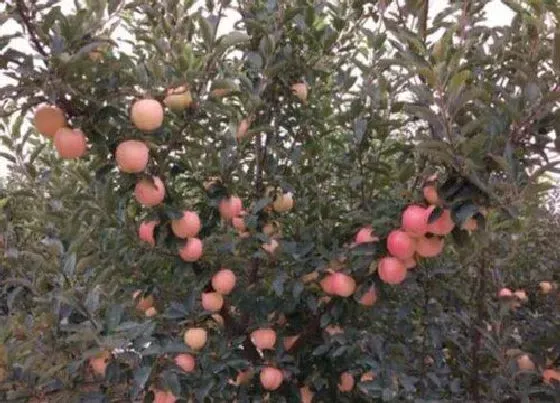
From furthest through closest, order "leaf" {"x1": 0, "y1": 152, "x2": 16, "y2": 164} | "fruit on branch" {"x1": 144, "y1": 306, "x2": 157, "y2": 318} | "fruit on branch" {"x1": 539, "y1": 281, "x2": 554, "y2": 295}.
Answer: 1. "fruit on branch" {"x1": 539, "y1": 281, "x2": 554, "y2": 295}
2. "leaf" {"x1": 0, "y1": 152, "x2": 16, "y2": 164}
3. "fruit on branch" {"x1": 144, "y1": 306, "x2": 157, "y2": 318}

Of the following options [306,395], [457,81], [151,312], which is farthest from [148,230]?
[457,81]

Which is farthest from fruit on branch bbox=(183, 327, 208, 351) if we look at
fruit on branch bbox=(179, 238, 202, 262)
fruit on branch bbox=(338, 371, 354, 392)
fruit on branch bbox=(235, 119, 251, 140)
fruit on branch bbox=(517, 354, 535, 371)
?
fruit on branch bbox=(517, 354, 535, 371)

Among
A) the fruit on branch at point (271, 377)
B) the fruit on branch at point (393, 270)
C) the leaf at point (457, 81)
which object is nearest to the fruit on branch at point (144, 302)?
the fruit on branch at point (271, 377)

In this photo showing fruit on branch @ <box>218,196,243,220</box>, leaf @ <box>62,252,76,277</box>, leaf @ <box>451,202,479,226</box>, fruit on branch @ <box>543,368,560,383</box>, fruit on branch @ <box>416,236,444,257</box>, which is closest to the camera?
leaf @ <box>451,202,479,226</box>

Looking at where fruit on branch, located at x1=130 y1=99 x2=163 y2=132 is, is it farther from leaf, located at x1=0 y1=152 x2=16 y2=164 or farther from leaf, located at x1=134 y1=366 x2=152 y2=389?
leaf, located at x1=0 y1=152 x2=16 y2=164

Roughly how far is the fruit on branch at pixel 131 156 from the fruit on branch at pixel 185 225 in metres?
0.27

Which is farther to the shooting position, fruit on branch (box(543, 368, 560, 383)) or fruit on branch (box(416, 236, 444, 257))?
fruit on branch (box(543, 368, 560, 383))

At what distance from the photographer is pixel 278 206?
233cm

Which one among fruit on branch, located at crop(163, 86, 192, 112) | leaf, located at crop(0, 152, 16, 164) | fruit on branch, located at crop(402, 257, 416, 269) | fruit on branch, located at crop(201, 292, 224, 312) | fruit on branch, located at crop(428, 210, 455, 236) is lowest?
fruit on branch, located at crop(201, 292, 224, 312)

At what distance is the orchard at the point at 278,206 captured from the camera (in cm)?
158

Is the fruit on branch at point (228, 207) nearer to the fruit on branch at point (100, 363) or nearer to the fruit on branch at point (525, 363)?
the fruit on branch at point (100, 363)

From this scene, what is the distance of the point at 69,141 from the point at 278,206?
929mm

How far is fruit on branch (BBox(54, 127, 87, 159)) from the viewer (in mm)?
1626

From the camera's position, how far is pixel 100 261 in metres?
2.26
